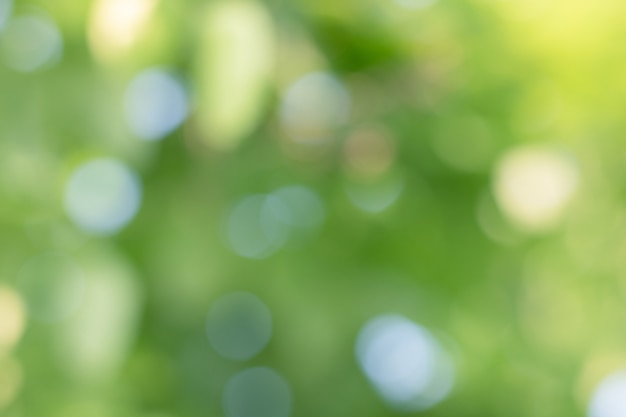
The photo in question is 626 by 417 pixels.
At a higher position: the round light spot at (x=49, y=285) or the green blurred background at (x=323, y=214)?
the green blurred background at (x=323, y=214)

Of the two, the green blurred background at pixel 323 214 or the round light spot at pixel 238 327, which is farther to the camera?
the round light spot at pixel 238 327

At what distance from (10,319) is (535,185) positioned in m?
0.38

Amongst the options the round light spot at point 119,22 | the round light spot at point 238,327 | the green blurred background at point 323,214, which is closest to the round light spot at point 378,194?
the green blurred background at point 323,214

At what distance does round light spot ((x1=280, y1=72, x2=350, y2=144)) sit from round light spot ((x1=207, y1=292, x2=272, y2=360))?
0.14m

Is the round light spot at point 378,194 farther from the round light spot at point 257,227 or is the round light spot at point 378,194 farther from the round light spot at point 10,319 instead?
the round light spot at point 10,319

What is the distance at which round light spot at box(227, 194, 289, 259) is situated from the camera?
0.63 m

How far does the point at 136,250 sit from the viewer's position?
60 cm

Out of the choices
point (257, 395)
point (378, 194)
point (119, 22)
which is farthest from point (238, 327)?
point (119, 22)

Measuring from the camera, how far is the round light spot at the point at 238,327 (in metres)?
0.66

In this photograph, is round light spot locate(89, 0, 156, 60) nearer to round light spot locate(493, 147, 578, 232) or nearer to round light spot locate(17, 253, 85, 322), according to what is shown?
round light spot locate(17, 253, 85, 322)

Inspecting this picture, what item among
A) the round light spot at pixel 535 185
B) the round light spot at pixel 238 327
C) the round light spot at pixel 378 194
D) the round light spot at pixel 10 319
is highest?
the round light spot at pixel 535 185

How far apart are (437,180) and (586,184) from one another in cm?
11

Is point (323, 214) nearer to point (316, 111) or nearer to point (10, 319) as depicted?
point (316, 111)

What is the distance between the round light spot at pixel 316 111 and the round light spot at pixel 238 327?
14cm
